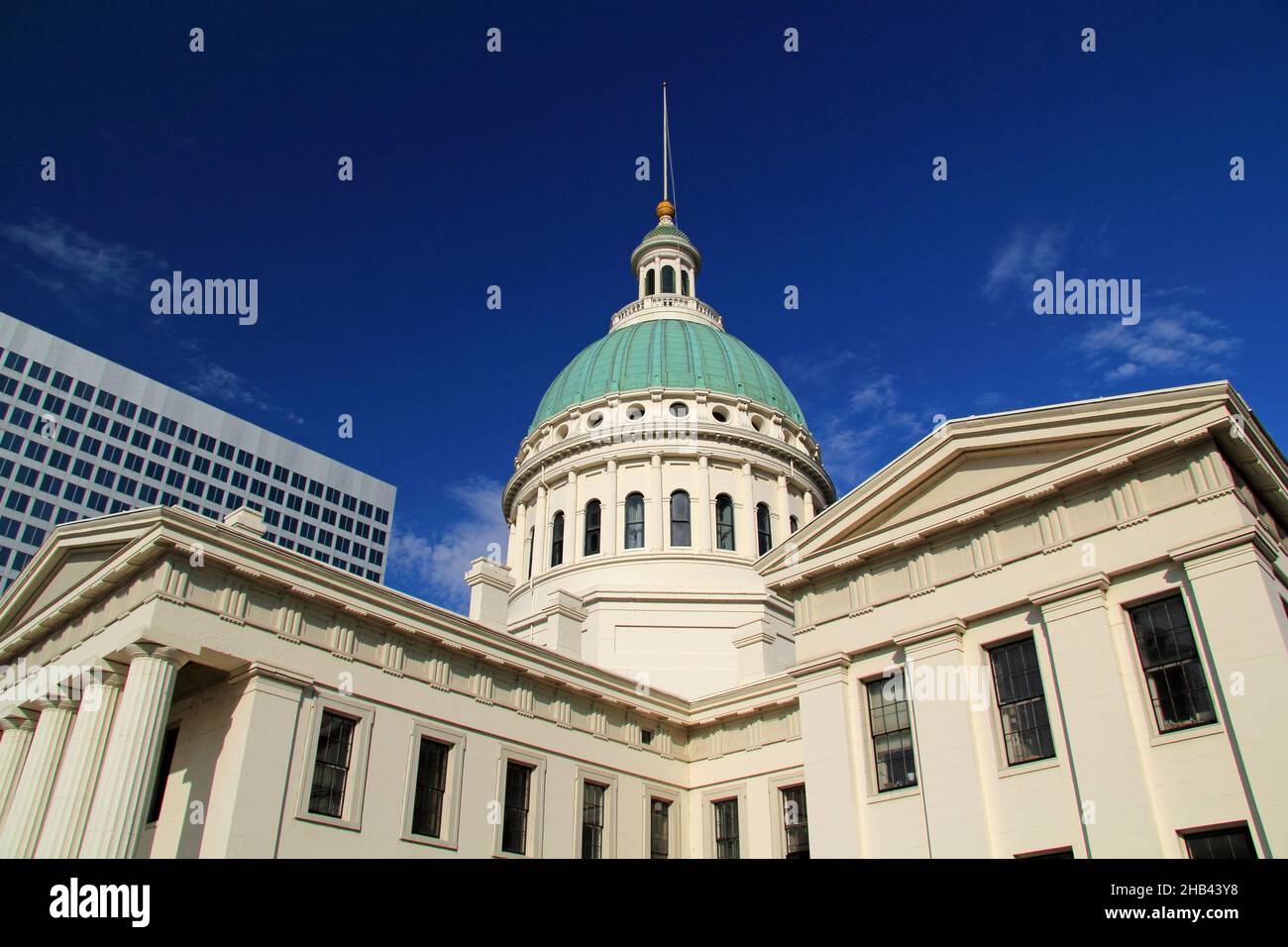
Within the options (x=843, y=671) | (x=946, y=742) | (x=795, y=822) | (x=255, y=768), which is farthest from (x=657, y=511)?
Result: (x=255, y=768)

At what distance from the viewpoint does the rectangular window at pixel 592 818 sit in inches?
1231

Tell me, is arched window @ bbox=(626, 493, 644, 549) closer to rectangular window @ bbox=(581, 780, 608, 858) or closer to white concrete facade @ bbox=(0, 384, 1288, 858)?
white concrete facade @ bbox=(0, 384, 1288, 858)

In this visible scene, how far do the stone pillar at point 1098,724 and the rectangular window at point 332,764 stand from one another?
17267mm

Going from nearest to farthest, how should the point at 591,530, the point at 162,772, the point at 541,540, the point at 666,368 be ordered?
1. the point at 162,772
2. the point at 591,530
3. the point at 541,540
4. the point at 666,368

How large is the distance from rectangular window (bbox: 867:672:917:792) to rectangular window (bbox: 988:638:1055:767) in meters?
2.30

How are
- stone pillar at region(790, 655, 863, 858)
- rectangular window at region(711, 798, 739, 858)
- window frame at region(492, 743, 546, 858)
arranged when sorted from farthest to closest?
rectangular window at region(711, 798, 739, 858), window frame at region(492, 743, 546, 858), stone pillar at region(790, 655, 863, 858)

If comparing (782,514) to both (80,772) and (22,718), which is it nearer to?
(22,718)

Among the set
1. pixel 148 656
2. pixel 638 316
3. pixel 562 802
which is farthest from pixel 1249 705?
pixel 638 316

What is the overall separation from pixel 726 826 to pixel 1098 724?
52.7 feet

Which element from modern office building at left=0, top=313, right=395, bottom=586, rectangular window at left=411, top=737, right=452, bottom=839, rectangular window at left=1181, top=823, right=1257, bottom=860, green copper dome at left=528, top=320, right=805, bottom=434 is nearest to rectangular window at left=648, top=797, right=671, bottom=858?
rectangular window at left=411, top=737, right=452, bottom=839

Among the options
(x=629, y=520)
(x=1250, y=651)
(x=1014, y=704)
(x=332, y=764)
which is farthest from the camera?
(x=629, y=520)

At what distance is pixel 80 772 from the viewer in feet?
76.6

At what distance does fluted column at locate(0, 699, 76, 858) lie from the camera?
24531mm
